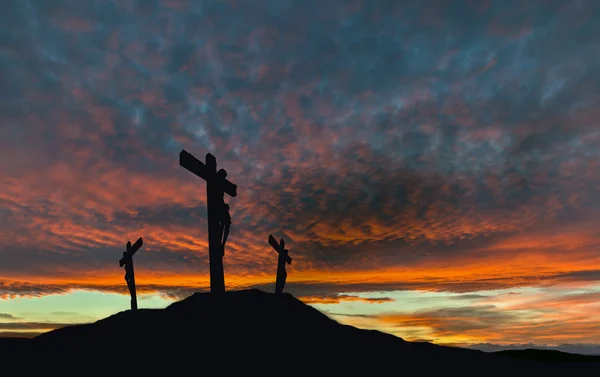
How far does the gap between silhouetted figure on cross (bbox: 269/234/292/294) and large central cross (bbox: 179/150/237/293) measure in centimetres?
558

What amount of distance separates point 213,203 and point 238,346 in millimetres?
5231

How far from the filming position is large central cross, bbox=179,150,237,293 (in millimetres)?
15852

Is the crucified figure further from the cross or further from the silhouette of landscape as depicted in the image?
the cross

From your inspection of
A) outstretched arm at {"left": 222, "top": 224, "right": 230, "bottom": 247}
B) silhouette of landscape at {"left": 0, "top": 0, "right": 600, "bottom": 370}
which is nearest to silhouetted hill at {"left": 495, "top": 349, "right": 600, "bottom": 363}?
silhouette of landscape at {"left": 0, "top": 0, "right": 600, "bottom": 370}

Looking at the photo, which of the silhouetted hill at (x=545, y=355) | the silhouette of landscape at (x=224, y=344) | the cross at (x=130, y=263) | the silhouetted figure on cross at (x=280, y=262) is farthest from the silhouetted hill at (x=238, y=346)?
the silhouetted hill at (x=545, y=355)

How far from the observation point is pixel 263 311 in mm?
15250

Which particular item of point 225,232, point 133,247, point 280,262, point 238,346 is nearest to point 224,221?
point 225,232

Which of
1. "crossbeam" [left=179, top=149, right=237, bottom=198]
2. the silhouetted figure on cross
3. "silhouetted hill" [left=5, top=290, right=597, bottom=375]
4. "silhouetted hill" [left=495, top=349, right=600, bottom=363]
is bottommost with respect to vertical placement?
"silhouetted hill" [left=495, top=349, right=600, bottom=363]

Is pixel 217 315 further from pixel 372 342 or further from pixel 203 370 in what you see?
pixel 372 342

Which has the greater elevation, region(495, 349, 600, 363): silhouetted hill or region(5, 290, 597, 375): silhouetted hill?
region(5, 290, 597, 375): silhouetted hill

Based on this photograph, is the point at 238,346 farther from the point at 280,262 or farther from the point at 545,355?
the point at 545,355

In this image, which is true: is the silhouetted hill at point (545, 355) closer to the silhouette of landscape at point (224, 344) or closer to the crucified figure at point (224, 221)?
the silhouette of landscape at point (224, 344)

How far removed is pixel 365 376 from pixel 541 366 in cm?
840

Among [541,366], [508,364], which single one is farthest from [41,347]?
[541,366]
